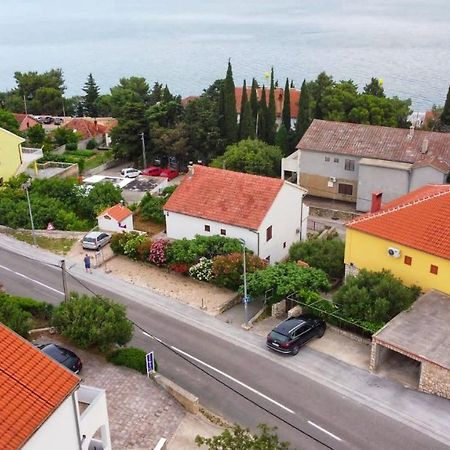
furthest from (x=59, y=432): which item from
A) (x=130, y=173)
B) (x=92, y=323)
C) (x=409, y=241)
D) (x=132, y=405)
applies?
(x=130, y=173)

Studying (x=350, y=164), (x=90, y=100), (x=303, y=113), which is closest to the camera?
(x=350, y=164)

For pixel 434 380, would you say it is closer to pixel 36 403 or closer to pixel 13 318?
pixel 36 403

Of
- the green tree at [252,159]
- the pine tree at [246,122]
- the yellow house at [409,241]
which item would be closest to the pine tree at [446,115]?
the green tree at [252,159]

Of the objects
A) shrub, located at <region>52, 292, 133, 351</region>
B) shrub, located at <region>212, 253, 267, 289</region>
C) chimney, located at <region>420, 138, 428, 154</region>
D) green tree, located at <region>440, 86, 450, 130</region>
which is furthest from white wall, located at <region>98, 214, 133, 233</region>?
green tree, located at <region>440, 86, 450, 130</region>

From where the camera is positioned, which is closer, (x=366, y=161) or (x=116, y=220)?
(x=116, y=220)

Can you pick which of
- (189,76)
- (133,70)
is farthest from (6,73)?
(189,76)

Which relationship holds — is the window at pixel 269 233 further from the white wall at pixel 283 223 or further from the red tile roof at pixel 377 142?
the red tile roof at pixel 377 142

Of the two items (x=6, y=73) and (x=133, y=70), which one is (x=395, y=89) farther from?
(x=6, y=73)
